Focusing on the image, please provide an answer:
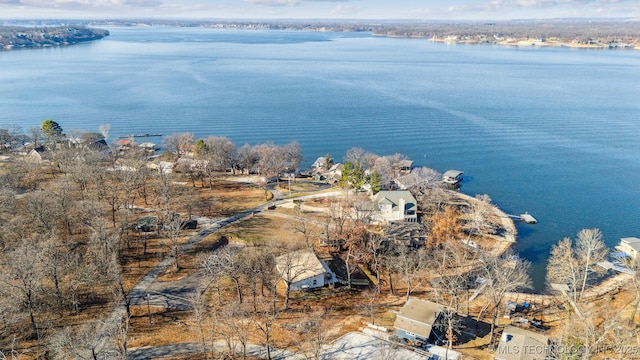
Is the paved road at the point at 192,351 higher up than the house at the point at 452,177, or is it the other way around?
the house at the point at 452,177

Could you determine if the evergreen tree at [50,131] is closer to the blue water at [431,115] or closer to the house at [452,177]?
the blue water at [431,115]

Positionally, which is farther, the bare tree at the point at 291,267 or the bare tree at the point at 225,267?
the bare tree at the point at 291,267

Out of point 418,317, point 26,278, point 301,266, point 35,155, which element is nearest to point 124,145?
point 35,155

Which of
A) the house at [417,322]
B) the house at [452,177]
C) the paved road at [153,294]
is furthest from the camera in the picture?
the house at [452,177]

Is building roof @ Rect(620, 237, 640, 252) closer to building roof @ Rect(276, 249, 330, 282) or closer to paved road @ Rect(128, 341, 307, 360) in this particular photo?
building roof @ Rect(276, 249, 330, 282)

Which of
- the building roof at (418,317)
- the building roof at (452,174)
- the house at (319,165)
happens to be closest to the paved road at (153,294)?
the building roof at (418,317)

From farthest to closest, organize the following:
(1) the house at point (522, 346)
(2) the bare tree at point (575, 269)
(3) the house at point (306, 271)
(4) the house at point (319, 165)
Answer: (4) the house at point (319, 165) < (3) the house at point (306, 271) < (2) the bare tree at point (575, 269) < (1) the house at point (522, 346)

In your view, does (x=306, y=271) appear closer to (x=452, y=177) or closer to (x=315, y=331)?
(x=315, y=331)
